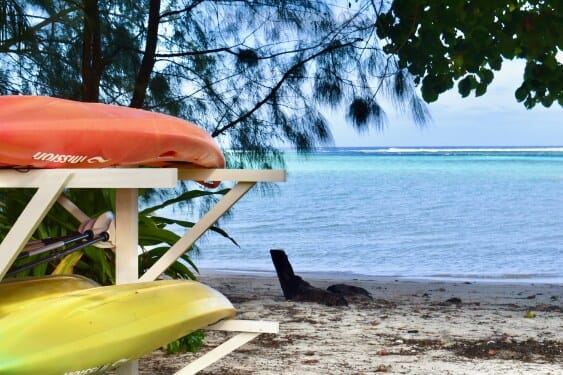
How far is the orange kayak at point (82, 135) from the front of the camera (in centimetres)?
199

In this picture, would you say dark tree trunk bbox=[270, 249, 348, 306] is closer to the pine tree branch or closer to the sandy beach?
the sandy beach

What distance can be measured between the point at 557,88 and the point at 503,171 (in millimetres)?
35595

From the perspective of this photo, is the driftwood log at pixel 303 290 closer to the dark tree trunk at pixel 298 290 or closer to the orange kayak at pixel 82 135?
the dark tree trunk at pixel 298 290

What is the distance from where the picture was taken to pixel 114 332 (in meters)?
2.10

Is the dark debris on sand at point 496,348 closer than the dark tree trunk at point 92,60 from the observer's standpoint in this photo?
Yes

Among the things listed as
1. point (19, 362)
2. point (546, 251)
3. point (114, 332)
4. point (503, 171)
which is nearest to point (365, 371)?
→ point (114, 332)

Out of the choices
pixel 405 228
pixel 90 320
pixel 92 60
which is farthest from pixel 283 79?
pixel 405 228

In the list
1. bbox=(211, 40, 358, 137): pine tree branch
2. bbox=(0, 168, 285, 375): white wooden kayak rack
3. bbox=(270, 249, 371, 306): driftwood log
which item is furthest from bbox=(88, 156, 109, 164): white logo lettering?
bbox=(211, 40, 358, 137): pine tree branch

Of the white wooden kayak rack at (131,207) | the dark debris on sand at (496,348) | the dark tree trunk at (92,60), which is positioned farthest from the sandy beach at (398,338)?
the dark tree trunk at (92,60)

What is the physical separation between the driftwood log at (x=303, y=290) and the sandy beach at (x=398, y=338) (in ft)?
0.28

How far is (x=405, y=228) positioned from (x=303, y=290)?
11.0 m

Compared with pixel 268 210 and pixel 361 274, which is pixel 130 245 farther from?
pixel 268 210

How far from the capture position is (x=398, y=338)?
4.28 metres

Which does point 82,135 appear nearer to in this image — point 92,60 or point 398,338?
A: point 398,338
